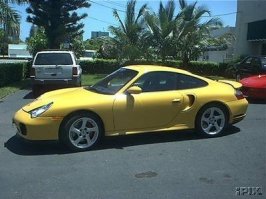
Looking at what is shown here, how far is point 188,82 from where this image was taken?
Result: 8.52 meters

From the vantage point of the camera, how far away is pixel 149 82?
820 cm

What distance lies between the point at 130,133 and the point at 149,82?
0.95m

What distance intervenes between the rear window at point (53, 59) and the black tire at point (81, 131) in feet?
27.3

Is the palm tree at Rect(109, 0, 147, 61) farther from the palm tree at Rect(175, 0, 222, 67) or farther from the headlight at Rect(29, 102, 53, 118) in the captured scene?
the headlight at Rect(29, 102, 53, 118)

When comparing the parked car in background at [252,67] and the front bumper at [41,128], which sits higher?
the parked car in background at [252,67]

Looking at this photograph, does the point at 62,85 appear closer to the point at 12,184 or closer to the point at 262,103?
the point at 262,103

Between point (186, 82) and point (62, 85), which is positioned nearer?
point (186, 82)

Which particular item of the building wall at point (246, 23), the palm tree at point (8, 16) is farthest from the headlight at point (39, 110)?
the building wall at point (246, 23)

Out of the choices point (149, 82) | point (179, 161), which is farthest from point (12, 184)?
point (149, 82)

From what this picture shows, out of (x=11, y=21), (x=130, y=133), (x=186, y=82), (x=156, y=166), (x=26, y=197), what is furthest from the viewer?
(x=11, y=21)

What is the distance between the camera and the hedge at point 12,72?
1874cm

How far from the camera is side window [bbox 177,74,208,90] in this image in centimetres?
842

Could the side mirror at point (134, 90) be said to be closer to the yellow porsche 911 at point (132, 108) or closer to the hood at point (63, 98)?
the yellow porsche 911 at point (132, 108)

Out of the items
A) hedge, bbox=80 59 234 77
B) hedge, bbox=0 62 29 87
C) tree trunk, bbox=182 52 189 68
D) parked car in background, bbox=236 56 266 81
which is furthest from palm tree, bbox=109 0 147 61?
parked car in background, bbox=236 56 266 81
